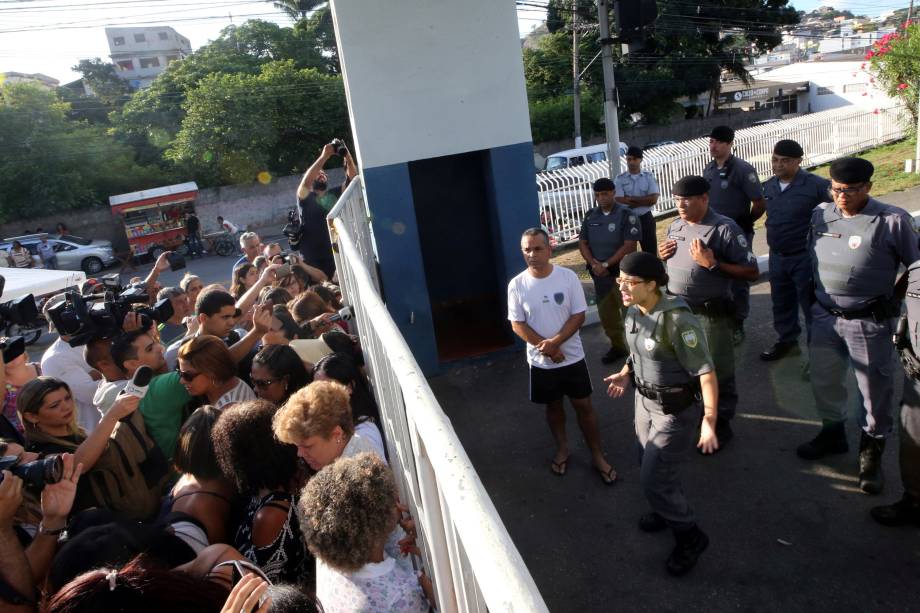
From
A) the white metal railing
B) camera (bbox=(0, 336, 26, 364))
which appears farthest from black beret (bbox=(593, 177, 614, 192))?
camera (bbox=(0, 336, 26, 364))

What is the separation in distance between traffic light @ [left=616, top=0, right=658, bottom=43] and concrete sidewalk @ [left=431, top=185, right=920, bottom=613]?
12.1ft

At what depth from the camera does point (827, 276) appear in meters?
3.59

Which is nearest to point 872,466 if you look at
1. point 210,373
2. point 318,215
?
point 210,373

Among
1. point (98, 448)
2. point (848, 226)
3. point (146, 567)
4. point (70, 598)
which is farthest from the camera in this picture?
point (848, 226)

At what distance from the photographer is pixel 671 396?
10.1 ft

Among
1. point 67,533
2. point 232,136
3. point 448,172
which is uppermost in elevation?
point 232,136

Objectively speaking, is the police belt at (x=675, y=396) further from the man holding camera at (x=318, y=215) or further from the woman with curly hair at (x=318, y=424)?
the man holding camera at (x=318, y=215)

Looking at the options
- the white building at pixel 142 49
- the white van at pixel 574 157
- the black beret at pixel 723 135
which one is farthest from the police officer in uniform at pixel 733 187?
the white building at pixel 142 49

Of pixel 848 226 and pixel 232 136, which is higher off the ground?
pixel 232 136

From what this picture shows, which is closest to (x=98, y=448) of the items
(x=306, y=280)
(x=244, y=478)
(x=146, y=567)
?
(x=244, y=478)

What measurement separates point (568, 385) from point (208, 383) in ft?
7.22

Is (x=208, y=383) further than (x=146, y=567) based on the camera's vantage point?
Yes

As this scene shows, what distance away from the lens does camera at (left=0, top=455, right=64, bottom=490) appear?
2.09m

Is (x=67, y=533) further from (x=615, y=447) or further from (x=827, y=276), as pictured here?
(x=827, y=276)
